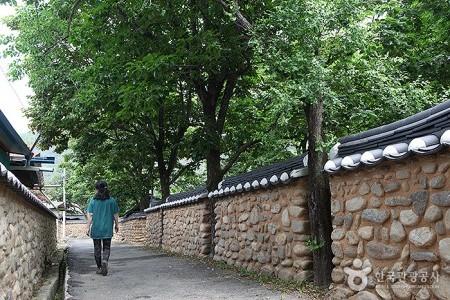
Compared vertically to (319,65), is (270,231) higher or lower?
lower

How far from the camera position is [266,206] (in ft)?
24.9

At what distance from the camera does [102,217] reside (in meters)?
8.55

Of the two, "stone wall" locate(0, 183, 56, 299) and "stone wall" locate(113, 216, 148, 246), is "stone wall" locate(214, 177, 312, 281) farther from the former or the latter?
"stone wall" locate(113, 216, 148, 246)

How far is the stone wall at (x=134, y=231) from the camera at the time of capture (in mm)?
23736

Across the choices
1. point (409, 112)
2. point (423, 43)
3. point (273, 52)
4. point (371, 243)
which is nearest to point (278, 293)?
point (371, 243)

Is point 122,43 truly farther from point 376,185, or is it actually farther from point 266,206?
point 376,185

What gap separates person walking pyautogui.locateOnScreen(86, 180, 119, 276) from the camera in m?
8.45

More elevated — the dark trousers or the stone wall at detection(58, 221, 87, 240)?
the dark trousers

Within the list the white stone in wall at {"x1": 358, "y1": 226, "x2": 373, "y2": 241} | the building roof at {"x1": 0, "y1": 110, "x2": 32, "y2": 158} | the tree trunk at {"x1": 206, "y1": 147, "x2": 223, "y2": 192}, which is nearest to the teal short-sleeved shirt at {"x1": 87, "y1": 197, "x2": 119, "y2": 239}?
the building roof at {"x1": 0, "y1": 110, "x2": 32, "y2": 158}

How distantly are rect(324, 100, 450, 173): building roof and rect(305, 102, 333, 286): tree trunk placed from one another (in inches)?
35.8

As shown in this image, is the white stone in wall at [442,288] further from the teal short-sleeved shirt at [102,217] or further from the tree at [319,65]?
the teal short-sleeved shirt at [102,217]

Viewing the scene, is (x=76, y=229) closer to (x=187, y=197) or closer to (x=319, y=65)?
(x=187, y=197)

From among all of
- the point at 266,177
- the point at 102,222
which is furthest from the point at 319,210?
the point at 102,222

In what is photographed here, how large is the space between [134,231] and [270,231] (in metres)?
19.9
